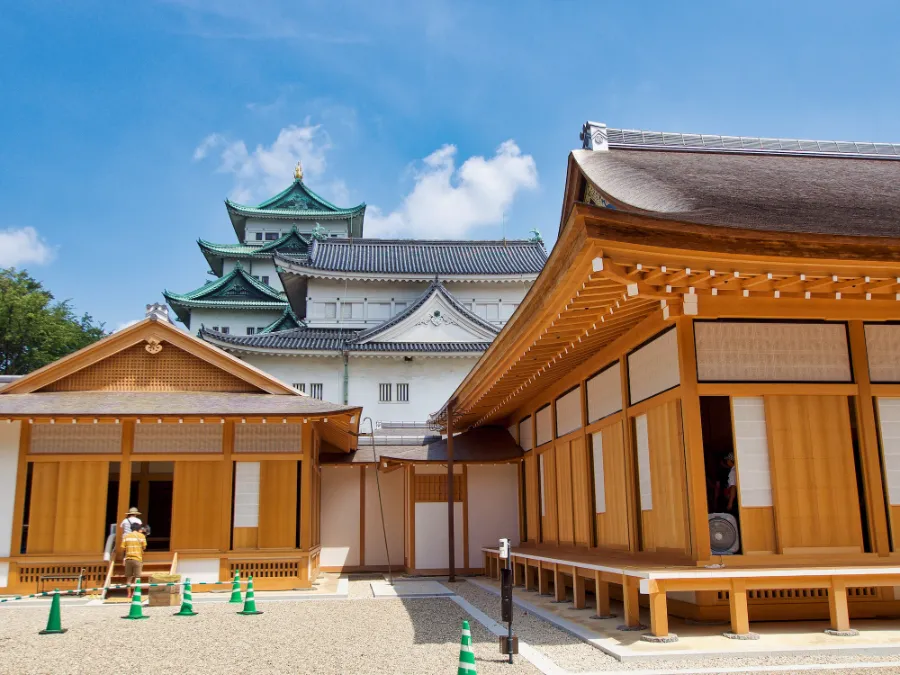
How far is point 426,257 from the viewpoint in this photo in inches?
1335

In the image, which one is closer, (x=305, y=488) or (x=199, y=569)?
(x=199, y=569)

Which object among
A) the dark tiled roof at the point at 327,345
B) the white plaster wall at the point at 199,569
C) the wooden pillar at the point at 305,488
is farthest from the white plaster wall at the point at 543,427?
the dark tiled roof at the point at 327,345

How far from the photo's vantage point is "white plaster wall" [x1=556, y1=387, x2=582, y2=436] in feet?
39.3

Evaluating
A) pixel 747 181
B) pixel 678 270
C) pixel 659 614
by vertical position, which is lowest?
pixel 659 614

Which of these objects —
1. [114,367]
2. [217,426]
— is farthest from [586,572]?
[114,367]

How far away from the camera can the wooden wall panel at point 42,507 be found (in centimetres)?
1348

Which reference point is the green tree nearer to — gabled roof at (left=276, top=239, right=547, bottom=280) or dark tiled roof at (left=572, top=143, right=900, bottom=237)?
gabled roof at (left=276, top=239, right=547, bottom=280)

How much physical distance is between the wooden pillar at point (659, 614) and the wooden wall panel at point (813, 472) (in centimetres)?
166

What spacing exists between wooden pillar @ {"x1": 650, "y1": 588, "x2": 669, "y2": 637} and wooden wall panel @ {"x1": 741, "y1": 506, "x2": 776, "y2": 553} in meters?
1.39

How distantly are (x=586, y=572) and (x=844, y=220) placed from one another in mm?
4631

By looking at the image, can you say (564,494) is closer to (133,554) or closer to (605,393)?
(605,393)

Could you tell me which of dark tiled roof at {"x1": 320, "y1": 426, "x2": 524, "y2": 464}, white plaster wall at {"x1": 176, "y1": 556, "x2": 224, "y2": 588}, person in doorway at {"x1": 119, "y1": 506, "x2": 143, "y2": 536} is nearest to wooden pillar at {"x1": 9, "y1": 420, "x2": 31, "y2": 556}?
person in doorway at {"x1": 119, "y1": 506, "x2": 143, "y2": 536}

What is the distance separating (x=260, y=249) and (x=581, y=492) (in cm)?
3663

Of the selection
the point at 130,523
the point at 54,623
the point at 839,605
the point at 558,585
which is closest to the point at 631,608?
the point at 839,605
